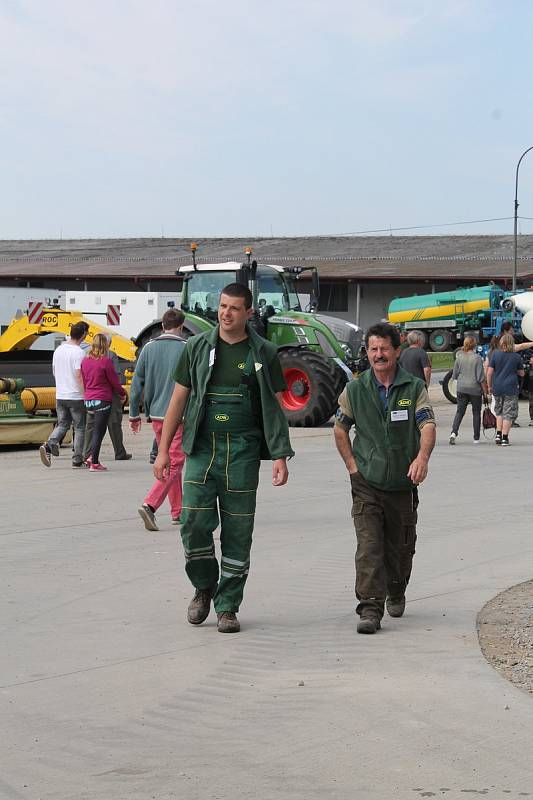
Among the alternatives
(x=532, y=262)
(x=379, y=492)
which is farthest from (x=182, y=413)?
(x=532, y=262)

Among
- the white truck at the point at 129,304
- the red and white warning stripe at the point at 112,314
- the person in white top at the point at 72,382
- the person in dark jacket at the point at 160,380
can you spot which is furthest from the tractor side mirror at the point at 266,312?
the white truck at the point at 129,304

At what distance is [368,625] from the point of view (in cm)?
700

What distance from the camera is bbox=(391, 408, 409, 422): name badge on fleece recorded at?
7.16m

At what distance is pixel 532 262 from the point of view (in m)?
56.1

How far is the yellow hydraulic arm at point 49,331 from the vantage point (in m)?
25.3

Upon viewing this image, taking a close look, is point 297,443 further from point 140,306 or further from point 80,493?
point 140,306

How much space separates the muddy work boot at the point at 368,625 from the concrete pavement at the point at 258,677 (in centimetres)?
6

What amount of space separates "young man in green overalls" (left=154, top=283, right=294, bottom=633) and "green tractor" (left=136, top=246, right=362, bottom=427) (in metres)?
14.8

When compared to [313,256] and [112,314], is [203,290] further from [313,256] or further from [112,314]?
[313,256]

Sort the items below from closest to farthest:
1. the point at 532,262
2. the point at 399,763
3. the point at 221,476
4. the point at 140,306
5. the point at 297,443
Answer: the point at 399,763
the point at 221,476
the point at 297,443
the point at 140,306
the point at 532,262

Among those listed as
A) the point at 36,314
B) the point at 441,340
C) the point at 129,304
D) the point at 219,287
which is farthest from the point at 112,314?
the point at 441,340

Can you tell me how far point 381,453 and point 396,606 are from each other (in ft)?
3.12

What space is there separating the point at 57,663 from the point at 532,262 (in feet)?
170

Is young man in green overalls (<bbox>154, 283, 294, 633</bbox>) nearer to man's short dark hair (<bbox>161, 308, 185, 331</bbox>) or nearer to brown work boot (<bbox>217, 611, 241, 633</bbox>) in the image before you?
brown work boot (<bbox>217, 611, 241, 633</bbox>)
